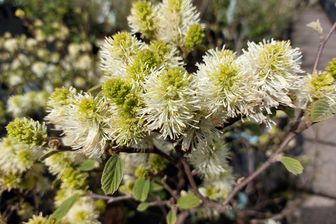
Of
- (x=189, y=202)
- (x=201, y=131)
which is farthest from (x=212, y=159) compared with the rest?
(x=201, y=131)

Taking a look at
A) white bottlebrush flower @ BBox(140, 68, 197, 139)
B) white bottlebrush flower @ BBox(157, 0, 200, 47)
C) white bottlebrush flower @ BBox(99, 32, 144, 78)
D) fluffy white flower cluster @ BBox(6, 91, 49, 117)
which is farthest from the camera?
fluffy white flower cluster @ BBox(6, 91, 49, 117)

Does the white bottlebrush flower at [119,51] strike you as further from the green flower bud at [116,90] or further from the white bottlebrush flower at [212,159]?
the white bottlebrush flower at [212,159]

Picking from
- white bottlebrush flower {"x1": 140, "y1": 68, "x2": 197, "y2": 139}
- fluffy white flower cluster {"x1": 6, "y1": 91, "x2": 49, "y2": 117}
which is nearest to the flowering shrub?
white bottlebrush flower {"x1": 140, "y1": 68, "x2": 197, "y2": 139}

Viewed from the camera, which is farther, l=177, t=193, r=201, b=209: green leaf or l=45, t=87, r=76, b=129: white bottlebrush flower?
l=177, t=193, r=201, b=209: green leaf

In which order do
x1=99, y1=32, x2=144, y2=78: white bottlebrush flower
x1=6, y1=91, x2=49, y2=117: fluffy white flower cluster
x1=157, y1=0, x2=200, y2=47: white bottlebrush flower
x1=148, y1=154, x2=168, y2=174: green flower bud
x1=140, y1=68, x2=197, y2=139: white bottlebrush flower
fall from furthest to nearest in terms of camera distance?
1. x1=6, y1=91, x2=49, y2=117: fluffy white flower cluster
2. x1=148, y1=154, x2=168, y2=174: green flower bud
3. x1=157, y1=0, x2=200, y2=47: white bottlebrush flower
4. x1=99, y1=32, x2=144, y2=78: white bottlebrush flower
5. x1=140, y1=68, x2=197, y2=139: white bottlebrush flower

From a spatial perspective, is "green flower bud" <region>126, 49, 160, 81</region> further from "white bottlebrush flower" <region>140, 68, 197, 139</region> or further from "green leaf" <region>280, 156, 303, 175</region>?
"green leaf" <region>280, 156, 303, 175</region>

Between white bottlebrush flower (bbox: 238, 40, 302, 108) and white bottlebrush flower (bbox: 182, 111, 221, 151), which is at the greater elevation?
white bottlebrush flower (bbox: 238, 40, 302, 108)

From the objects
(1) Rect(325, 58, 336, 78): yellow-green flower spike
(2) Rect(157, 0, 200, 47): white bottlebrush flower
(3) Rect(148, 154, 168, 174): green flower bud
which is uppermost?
(2) Rect(157, 0, 200, 47): white bottlebrush flower

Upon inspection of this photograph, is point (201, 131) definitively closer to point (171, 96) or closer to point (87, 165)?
point (171, 96)

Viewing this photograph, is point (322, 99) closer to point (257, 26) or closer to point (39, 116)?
point (39, 116)
